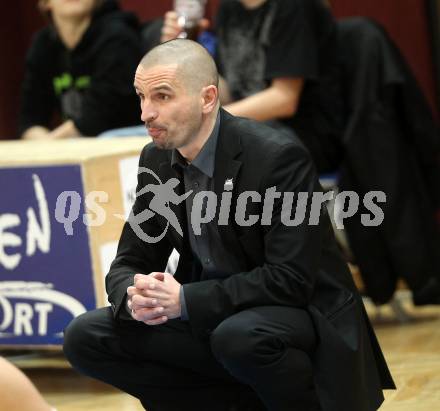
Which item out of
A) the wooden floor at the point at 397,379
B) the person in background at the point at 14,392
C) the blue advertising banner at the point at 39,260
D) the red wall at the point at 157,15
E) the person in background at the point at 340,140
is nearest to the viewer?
the person in background at the point at 14,392

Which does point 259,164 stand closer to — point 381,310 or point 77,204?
point 77,204

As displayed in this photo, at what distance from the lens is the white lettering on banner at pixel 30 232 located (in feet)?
11.4

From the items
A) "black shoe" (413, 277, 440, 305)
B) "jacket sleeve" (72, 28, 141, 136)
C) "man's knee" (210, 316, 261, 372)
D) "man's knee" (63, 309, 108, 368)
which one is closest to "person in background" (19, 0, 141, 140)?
"jacket sleeve" (72, 28, 141, 136)

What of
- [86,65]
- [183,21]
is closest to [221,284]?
[183,21]

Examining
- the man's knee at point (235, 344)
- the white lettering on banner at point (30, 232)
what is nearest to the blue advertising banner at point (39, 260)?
the white lettering on banner at point (30, 232)

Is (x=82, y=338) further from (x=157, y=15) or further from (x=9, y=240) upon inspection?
(x=157, y=15)

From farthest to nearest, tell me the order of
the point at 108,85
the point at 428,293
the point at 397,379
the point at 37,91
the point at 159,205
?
the point at 37,91
the point at 108,85
the point at 428,293
the point at 397,379
the point at 159,205

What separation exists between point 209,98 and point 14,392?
95cm

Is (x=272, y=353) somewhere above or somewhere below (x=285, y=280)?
below

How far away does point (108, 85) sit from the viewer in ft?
14.1

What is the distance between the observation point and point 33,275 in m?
3.52

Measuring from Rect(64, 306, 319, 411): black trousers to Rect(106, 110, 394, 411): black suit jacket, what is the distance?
4 cm

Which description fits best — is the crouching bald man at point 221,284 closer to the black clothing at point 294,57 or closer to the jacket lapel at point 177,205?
the jacket lapel at point 177,205

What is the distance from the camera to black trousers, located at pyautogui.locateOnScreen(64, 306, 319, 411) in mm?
2387
